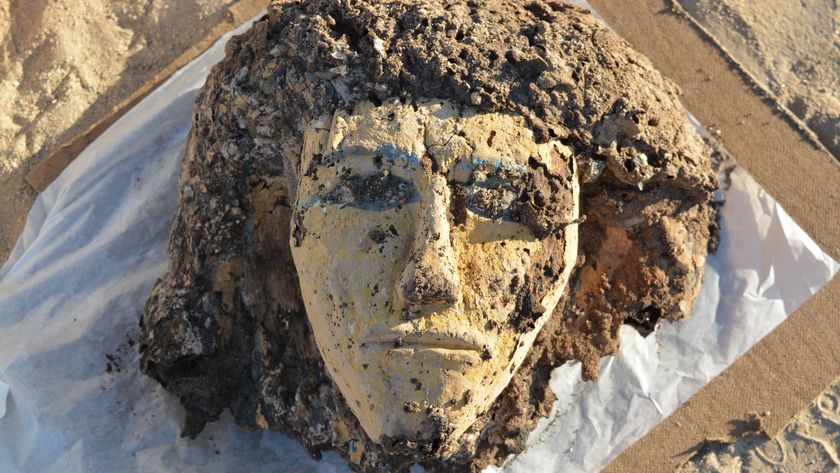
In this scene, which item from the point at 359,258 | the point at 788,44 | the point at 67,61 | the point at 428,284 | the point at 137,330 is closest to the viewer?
the point at 428,284

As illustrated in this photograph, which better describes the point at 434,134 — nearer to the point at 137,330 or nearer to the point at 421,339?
the point at 421,339

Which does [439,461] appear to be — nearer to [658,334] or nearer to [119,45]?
[658,334]

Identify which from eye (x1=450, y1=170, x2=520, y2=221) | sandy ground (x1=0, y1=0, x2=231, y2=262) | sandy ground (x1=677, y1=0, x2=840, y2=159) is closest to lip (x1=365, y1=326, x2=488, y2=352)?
eye (x1=450, y1=170, x2=520, y2=221)

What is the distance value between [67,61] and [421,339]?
2.63 metres

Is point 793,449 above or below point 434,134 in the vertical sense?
below

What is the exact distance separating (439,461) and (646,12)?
2355 millimetres

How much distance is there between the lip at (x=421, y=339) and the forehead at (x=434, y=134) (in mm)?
472

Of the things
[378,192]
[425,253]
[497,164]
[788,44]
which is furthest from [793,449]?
[378,192]

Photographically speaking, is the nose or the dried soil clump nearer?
the nose

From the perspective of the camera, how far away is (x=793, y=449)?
351cm

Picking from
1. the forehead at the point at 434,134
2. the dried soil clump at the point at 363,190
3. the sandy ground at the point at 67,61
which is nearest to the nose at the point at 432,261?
the forehead at the point at 434,134

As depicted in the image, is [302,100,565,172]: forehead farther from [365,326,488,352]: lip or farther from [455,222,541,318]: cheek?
[365,326,488,352]: lip

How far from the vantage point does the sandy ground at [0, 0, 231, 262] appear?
3713 mm

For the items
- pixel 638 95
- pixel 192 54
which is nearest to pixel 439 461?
A: pixel 638 95
